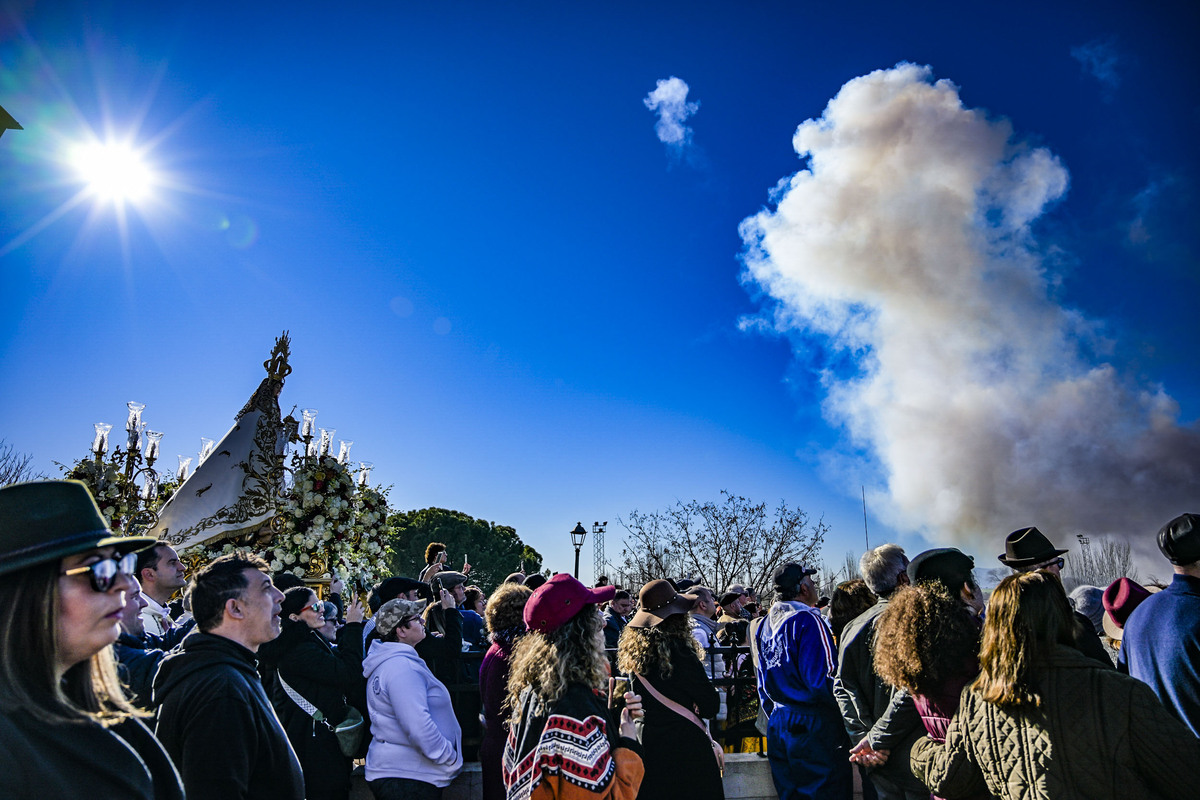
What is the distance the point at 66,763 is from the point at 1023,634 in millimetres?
3069

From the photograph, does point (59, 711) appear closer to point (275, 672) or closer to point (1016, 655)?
point (1016, 655)

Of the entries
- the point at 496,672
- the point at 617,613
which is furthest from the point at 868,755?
the point at 617,613

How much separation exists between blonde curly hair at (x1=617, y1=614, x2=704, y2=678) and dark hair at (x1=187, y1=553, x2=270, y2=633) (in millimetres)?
2361

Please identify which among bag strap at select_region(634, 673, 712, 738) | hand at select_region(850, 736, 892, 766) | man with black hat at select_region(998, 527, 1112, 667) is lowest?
hand at select_region(850, 736, 892, 766)

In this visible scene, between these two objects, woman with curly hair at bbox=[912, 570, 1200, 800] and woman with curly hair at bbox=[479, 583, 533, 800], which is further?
woman with curly hair at bbox=[479, 583, 533, 800]

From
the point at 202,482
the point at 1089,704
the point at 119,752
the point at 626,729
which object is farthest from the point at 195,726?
the point at 202,482

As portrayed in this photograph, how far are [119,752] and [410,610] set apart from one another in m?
3.35

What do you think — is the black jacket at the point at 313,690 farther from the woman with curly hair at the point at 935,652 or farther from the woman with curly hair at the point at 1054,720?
the woman with curly hair at the point at 1054,720

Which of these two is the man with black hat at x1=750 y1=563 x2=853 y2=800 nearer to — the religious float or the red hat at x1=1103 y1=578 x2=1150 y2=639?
the red hat at x1=1103 y1=578 x2=1150 y2=639

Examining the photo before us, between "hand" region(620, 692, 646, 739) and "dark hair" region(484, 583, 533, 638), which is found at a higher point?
"dark hair" region(484, 583, 533, 638)

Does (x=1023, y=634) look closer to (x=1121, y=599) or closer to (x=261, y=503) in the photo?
(x=1121, y=599)

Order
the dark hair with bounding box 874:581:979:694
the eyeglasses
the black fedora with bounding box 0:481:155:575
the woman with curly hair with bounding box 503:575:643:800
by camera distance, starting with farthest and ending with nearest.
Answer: the dark hair with bounding box 874:581:979:694 < the woman with curly hair with bounding box 503:575:643:800 < the eyeglasses < the black fedora with bounding box 0:481:155:575

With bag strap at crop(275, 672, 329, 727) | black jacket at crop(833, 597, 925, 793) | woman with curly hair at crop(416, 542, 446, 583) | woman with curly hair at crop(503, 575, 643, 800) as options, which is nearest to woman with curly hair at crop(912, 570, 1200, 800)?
black jacket at crop(833, 597, 925, 793)

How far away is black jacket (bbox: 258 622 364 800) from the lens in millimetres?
4805
